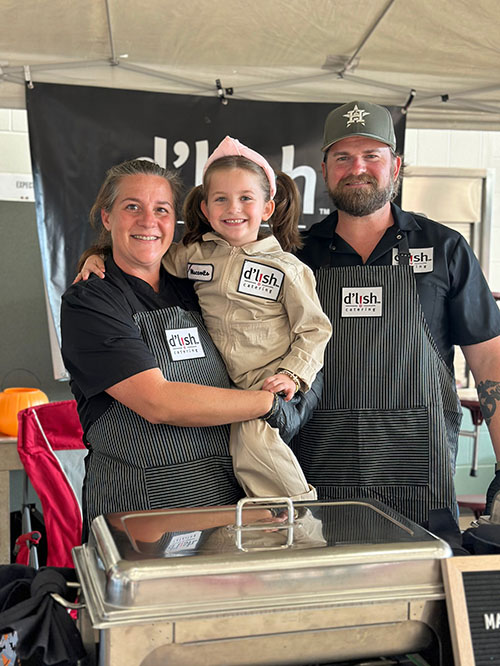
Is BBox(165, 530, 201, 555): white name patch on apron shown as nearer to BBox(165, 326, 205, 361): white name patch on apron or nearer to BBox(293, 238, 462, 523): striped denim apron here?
BBox(165, 326, 205, 361): white name patch on apron

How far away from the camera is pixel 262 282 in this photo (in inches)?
69.1

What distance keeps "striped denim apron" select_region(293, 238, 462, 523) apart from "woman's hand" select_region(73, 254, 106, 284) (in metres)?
0.56

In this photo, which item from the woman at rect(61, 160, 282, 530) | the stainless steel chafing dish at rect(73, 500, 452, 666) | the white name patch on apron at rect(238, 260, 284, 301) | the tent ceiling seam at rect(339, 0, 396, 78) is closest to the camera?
the stainless steel chafing dish at rect(73, 500, 452, 666)

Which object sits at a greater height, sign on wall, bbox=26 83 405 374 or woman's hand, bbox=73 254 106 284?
sign on wall, bbox=26 83 405 374

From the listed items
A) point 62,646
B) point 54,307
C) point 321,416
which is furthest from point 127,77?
point 62,646

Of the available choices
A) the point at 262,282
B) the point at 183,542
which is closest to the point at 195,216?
the point at 262,282

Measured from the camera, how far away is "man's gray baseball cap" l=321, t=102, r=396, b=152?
1.88 metres

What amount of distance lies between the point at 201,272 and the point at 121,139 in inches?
62.1

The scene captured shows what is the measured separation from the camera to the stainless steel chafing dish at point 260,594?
854 mm

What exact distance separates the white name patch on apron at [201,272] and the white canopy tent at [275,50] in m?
0.98

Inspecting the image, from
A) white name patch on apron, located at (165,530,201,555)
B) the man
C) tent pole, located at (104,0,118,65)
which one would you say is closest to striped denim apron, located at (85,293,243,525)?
the man

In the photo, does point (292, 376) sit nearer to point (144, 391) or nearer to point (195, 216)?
point (144, 391)

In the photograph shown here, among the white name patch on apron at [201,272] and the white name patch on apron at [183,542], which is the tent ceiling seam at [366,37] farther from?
the white name patch on apron at [183,542]

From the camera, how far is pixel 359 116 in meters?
1.89
